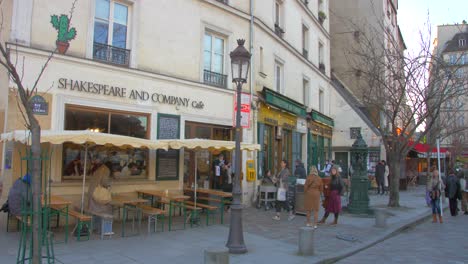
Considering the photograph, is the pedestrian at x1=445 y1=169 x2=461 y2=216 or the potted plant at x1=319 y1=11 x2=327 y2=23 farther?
the potted plant at x1=319 y1=11 x2=327 y2=23

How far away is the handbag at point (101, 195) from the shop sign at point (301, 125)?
12725mm

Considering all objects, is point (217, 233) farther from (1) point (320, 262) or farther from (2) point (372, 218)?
(2) point (372, 218)

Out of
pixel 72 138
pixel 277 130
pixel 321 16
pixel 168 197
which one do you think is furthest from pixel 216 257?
pixel 321 16

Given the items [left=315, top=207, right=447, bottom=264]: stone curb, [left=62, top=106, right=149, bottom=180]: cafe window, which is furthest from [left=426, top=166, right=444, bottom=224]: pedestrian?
[left=62, top=106, right=149, bottom=180]: cafe window

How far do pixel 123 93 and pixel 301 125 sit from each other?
11.7 meters

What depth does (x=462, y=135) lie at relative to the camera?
35.2 metres

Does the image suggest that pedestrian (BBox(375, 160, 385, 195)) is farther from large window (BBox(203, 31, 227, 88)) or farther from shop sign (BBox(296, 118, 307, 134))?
large window (BBox(203, 31, 227, 88))

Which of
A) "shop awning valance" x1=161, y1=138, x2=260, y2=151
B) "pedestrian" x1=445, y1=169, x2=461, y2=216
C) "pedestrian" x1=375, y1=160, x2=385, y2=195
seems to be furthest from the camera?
"pedestrian" x1=375, y1=160, x2=385, y2=195

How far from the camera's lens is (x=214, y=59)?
545 inches

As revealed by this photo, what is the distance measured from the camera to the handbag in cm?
874

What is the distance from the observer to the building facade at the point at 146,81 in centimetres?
920

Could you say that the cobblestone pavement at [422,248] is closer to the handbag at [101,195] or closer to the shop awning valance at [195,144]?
the shop awning valance at [195,144]

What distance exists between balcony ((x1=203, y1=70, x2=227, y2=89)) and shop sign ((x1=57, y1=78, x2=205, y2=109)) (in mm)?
937

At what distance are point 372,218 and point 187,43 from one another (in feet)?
26.1
